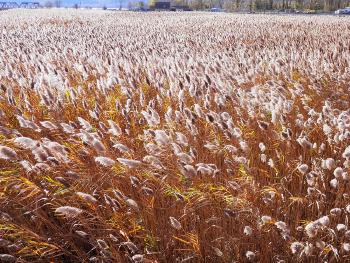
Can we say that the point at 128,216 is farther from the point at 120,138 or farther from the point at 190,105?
the point at 190,105

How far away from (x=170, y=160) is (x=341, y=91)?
96.4 inches

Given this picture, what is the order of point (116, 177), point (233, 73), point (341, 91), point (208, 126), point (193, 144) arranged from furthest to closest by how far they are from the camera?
point (233, 73) → point (341, 91) → point (208, 126) → point (193, 144) → point (116, 177)

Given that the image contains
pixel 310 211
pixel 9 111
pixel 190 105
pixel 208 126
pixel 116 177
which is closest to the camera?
pixel 310 211

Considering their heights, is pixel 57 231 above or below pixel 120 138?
below

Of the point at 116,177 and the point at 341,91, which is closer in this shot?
the point at 116,177

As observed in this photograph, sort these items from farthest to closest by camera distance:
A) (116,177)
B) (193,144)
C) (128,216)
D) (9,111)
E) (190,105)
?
(190,105) → (9,111) → (193,144) → (116,177) → (128,216)

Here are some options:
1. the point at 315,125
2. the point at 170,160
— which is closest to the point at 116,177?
the point at 170,160

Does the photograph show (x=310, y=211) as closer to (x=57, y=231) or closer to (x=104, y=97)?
(x=57, y=231)

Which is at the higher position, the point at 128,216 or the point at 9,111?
the point at 9,111

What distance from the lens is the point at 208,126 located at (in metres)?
3.04

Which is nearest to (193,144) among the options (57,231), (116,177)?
(116,177)

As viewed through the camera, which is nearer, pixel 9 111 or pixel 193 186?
pixel 193 186

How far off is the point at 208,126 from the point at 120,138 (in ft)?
2.17

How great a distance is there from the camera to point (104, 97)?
3822 mm
